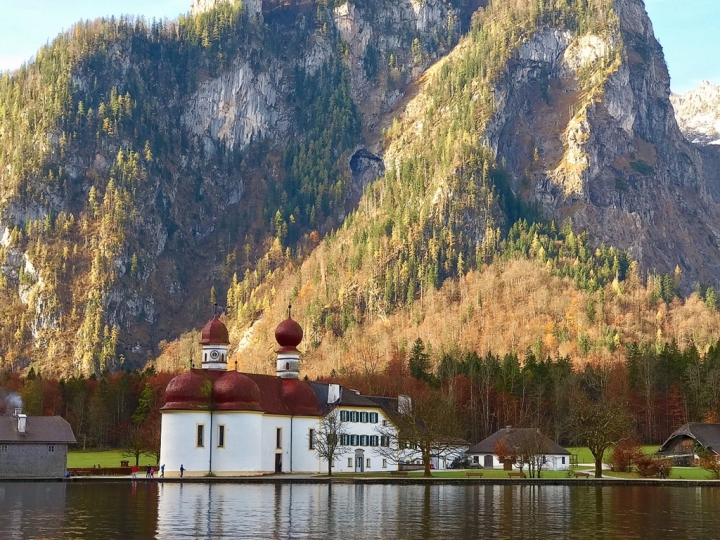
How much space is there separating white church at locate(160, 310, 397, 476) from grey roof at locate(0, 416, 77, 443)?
399 inches

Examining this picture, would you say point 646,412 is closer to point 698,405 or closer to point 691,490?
point 698,405

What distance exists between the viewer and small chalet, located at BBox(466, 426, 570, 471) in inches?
4956

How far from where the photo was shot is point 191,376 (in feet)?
420

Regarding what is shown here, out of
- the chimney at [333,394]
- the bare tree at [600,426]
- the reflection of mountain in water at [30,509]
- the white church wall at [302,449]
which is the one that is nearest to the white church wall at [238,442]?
the white church wall at [302,449]

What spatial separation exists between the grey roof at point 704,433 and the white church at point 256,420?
33.9 meters

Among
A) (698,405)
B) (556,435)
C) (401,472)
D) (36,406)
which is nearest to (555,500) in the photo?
(401,472)

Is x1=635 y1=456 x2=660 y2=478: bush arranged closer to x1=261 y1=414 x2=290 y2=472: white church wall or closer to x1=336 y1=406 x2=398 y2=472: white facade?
x1=336 y1=406 x2=398 y2=472: white facade

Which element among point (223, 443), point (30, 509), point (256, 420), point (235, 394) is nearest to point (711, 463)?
point (256, 420)

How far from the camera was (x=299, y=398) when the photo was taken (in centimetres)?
13588

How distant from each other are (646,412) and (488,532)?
125267 millimetres

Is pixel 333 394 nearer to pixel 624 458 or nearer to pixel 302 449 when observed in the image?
pixel 302 449

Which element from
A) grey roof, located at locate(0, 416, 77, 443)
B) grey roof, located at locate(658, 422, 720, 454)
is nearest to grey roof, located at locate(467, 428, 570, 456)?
grey roof, located at locate(658, 422, 720, 454)

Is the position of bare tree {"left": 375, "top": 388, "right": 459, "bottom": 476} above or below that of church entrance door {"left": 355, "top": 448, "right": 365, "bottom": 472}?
above

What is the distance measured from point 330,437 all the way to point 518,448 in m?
19.3
